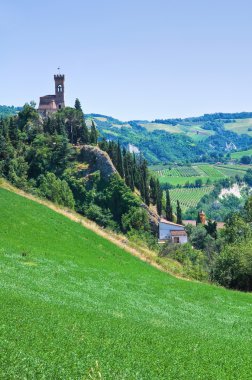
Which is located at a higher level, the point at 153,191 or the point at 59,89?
the point at 59,89

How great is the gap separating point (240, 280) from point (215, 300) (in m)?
24.4

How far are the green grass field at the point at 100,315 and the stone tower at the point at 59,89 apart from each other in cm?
13419

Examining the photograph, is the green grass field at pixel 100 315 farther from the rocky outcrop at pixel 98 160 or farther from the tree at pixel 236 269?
the rocky outcrop at pixel 98 160

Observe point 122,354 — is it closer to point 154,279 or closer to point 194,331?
point 194,331

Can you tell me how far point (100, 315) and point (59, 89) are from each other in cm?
16183

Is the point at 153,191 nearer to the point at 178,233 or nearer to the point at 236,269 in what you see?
the point at 178,233

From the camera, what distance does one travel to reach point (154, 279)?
121 feet

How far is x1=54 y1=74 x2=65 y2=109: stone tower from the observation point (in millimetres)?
173750

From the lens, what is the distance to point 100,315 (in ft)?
68.9

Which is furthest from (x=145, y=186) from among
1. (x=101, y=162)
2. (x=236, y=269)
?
(x=236, y=269)

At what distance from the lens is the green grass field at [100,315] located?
14.2 m

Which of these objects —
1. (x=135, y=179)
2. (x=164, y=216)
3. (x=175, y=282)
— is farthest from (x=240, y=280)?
(x=164, y=216)

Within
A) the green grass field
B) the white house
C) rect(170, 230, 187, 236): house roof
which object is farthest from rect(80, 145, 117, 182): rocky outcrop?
the green grass field

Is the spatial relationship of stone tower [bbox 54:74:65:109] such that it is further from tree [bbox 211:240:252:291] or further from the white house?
tree [bbox 211:240:252:291]
